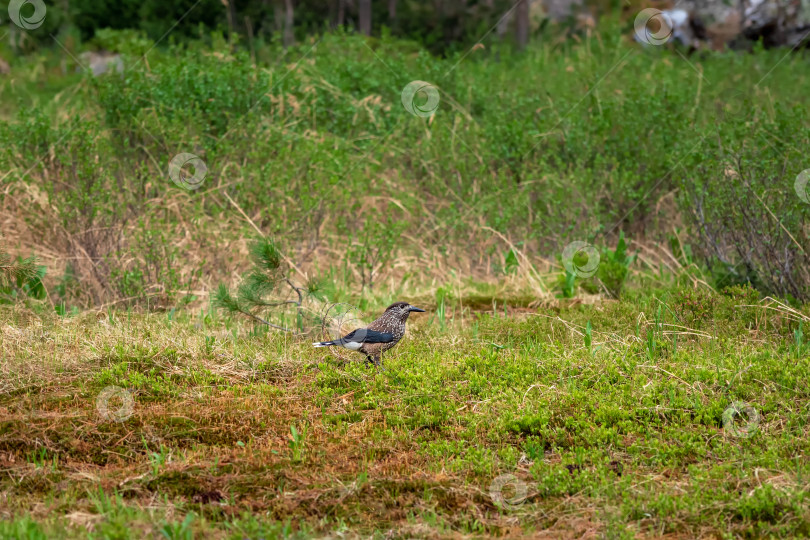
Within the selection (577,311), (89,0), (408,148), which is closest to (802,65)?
(408,148)

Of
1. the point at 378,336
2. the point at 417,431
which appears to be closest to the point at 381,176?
the point at 378,336

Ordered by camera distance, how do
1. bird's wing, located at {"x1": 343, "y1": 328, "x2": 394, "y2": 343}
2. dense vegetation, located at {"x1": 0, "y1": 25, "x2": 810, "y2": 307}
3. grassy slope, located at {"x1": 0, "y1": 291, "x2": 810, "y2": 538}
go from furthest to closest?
dense vegetation, located at {"x1": 0, "y1": 25, "x2": 810, "y2": 307}
bird's wing, located at {"x1": 343, "y1": 328, "x2": 394, "y2": 343}
grassy slope, located at {"x1": 0, "y1": 291, "x2": 810, "y2": 538}

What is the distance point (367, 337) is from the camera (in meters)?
5.22

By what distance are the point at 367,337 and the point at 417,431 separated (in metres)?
0.74

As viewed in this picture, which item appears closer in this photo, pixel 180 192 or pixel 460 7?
pixel 180 192

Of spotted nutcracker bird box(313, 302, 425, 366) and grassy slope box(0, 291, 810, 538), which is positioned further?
spotted nutcracker bird box(313, 302, 425, 366)

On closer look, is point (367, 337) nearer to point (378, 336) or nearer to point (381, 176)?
point (378, 336)

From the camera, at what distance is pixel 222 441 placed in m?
4.63

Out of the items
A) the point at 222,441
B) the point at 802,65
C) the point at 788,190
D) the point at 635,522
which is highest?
the point at 802,65

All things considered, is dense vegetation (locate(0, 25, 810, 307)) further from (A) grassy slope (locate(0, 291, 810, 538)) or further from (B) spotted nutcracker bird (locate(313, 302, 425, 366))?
(B) spotted nutcracker bird (locate(313, 302, 425, 366))

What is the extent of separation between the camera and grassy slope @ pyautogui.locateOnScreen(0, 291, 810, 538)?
12.6ft

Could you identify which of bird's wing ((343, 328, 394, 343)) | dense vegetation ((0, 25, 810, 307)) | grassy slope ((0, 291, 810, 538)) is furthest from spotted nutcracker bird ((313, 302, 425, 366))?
dense vegetation ((0, 25, 810, 307))

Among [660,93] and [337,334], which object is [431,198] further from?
[337,334]

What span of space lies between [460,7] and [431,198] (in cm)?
1304
